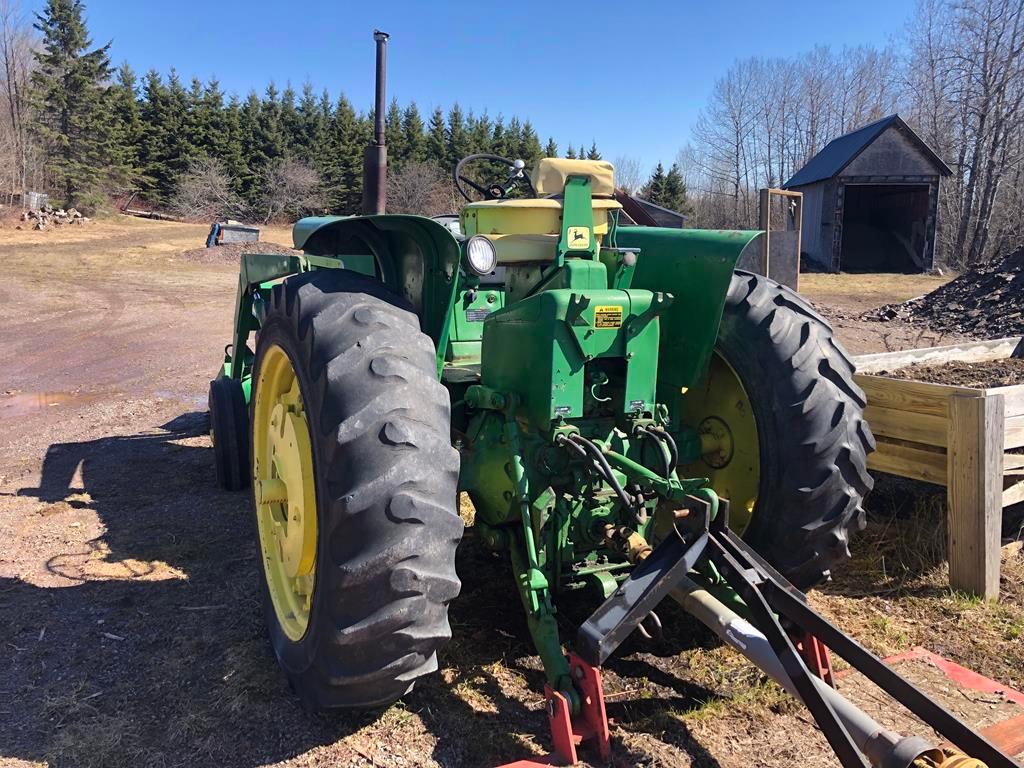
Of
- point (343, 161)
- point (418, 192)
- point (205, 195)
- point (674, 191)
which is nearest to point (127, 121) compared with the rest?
point (205, 195)

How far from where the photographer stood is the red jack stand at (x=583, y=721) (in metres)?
2.23

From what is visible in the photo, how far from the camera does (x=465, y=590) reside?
3.50 meters

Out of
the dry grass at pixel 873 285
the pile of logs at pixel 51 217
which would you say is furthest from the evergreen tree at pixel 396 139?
the dry grass at pixel 873 285

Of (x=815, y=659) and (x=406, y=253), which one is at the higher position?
(x=406, y=253)

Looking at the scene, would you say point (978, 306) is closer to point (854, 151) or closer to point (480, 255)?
point (480, 255)

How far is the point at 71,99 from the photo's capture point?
3516 cm

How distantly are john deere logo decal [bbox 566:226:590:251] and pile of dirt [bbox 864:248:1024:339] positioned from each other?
33.6ft

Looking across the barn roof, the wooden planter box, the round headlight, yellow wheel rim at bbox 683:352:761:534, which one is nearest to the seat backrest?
the round headlight

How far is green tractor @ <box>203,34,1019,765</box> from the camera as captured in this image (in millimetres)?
2137

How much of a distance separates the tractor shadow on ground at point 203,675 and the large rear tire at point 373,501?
273 millimetres

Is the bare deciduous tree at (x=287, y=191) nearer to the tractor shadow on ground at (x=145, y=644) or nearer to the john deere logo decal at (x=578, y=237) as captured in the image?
the tractor shadow on ground at (x=145, y=644)

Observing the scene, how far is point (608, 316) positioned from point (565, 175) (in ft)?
2.43

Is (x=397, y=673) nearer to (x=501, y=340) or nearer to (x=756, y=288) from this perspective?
(x=501, y=340)

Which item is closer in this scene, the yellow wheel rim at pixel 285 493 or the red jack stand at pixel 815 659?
the red jack stand at pixel 815 659
